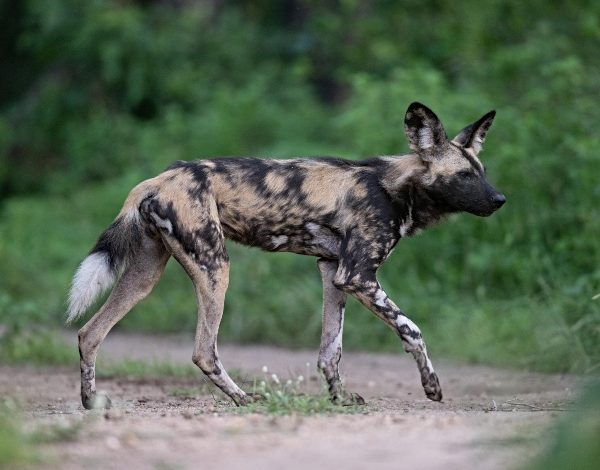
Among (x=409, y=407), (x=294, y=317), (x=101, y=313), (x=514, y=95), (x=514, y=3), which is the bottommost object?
(x=409, y=407)

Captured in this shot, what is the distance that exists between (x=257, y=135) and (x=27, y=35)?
4.58 m

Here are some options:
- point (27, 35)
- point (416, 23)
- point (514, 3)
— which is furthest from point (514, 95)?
point (27, 35)

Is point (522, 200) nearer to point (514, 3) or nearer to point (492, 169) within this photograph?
point (492, 169)

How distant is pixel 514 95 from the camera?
10570 mm

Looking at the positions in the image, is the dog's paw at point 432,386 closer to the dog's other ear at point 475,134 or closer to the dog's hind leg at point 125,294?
the dog's other ear at point 475,134

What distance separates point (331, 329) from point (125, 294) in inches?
41.2

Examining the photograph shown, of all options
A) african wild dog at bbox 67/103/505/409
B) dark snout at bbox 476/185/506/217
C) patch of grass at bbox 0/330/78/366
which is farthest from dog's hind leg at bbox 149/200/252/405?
patch of grass at bbox 0/330/78/366

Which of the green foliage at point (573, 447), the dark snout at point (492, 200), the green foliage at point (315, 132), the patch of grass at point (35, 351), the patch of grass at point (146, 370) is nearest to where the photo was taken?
the green foliage at point (573, 447)

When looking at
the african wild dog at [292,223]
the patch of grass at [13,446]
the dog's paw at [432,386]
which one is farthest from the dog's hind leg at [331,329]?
the patch of grass at [13,446]

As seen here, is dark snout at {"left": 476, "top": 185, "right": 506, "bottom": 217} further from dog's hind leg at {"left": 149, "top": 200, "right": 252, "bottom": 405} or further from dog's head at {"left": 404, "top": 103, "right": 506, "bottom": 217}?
dog's hind leg at {"left": 149, "top": 200, "right": 252, "bottom": 405}

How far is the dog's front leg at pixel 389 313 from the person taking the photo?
5.39 meters

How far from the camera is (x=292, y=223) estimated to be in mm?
5684

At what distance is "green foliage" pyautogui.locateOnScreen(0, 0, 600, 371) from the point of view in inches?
326

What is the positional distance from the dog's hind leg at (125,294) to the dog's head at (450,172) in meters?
1.37
